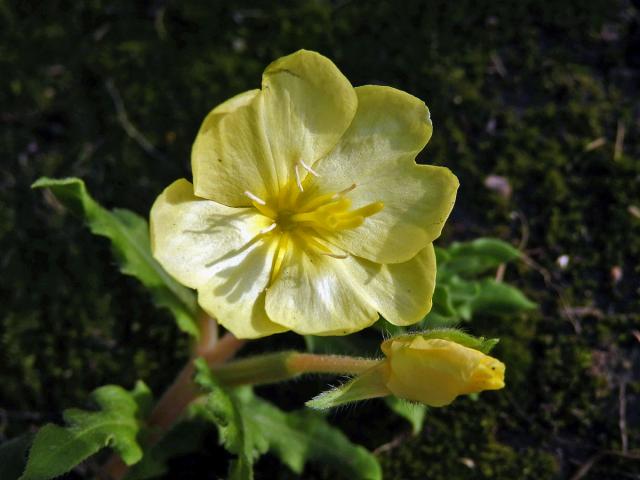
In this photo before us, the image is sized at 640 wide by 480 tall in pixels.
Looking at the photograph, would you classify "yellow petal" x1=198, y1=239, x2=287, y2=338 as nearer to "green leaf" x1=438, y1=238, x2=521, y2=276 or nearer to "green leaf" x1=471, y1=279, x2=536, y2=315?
"green leaf" x1=438, y1=238, x2=521, y2=276

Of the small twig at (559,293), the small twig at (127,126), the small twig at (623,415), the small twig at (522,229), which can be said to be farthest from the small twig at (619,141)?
the small twig at (127,126)

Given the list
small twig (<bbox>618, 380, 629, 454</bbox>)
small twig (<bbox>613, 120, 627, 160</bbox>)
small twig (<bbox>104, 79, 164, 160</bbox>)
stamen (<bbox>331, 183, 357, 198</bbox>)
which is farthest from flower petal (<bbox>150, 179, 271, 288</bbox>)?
small twig (<bbox>613, 120, 627, 160</bbox>)

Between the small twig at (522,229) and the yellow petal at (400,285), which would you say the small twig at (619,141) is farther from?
the yellow petal at (400,285)

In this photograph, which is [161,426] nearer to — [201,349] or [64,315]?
[201,349]

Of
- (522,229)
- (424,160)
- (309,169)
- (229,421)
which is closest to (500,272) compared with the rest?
(522,229)

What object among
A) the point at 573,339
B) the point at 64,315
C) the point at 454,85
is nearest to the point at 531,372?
the point at 573,339
